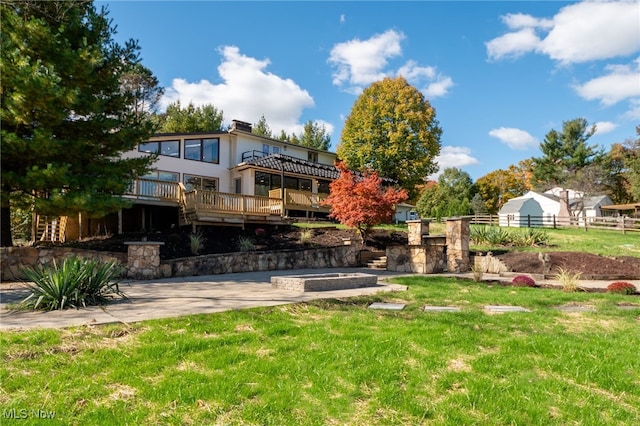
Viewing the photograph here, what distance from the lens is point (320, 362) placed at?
3.80 metres

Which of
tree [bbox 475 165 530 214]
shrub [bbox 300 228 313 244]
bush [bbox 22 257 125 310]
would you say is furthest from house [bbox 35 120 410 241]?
tree [bbox 475 165 530 214]

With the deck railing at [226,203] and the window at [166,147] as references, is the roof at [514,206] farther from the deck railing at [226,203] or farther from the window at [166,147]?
the window at [166,147]

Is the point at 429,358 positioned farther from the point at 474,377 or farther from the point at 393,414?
the point at 393,414

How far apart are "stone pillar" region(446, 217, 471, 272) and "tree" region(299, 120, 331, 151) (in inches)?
1358

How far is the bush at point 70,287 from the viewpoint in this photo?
5.67 m

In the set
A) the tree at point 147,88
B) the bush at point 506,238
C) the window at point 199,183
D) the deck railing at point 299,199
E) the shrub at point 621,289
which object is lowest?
the shrub at point 621,289

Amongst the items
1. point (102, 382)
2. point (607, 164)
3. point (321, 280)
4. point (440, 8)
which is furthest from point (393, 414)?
point (607, 164)

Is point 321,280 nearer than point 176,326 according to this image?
No

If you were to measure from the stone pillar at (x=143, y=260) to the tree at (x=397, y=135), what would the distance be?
1929 cm

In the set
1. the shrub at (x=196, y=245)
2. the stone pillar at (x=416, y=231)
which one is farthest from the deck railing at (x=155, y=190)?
the stone pillar at (x=416, y=231)

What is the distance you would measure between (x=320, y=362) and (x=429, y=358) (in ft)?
3.83

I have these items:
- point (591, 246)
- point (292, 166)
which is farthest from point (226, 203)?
point (591, 246)

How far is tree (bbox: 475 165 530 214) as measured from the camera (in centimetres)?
5078

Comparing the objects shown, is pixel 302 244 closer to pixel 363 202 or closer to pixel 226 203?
pixel 363 202
